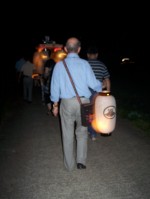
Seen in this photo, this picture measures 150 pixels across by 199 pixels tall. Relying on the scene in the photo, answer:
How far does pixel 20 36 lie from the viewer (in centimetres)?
7794

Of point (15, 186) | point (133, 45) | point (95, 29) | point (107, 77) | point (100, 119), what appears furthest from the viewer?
point (95, 29)

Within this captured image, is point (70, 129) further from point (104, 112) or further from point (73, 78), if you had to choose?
point (73, 78)

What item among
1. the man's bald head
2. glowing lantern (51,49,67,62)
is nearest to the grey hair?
the man's bald head

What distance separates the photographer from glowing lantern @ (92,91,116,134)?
527cm

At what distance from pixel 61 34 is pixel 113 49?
2344 centimetres

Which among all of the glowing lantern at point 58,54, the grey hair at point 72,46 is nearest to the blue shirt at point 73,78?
the grey hair at point 72,46

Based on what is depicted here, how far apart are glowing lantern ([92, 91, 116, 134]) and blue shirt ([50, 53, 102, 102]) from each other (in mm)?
236

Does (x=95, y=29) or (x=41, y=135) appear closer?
(x=41, y=135)

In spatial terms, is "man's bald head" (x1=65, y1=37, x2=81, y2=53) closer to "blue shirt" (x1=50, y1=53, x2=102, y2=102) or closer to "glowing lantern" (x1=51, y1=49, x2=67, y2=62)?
"blue shirt" (x1=50, y1=53, x2=102, y2=102)

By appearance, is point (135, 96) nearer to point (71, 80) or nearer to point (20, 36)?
point (71, 80)

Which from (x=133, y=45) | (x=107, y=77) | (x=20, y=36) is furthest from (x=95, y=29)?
(x=107, y=77)

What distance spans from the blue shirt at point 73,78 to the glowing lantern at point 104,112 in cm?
24

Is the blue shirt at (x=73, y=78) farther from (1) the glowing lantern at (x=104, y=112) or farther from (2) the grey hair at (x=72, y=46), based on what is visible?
(1) the glowing lantern at (x=104, y=112)

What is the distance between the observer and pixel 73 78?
5.09m
